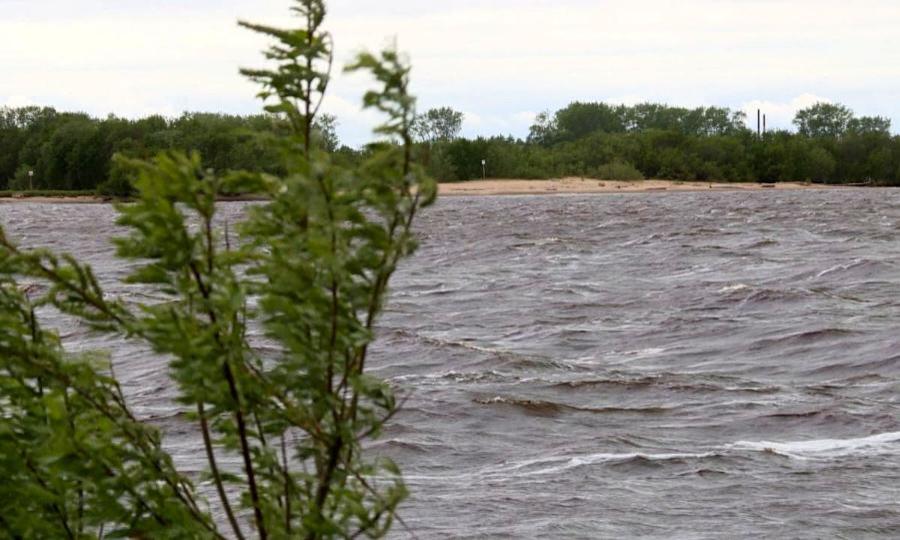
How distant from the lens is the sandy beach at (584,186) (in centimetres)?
12650

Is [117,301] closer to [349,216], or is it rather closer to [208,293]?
[208,293]

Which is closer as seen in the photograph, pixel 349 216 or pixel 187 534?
pixel 349 216

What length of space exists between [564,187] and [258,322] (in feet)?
433

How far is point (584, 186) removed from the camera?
135 meters

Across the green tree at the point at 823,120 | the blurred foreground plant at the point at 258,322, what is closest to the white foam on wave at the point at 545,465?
the blurred foreground plant at the point at 258,322

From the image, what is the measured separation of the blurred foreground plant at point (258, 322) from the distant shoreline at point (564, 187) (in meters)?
113

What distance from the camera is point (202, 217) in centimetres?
371

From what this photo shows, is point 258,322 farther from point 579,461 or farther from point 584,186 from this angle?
point 584,186

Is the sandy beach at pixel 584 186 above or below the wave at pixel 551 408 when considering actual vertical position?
below

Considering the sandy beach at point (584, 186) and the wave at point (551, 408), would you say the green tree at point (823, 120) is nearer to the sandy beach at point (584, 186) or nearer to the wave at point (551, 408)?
the sandy beach at point (584, 186)

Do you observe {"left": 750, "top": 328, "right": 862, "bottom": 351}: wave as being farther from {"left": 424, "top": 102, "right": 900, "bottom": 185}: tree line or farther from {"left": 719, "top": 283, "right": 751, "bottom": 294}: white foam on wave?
{"left": 424, "top": 102, "right": 900, "bottom": 185}: tree line

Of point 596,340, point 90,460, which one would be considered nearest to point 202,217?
point 90,460

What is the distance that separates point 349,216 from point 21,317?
143 centimetres

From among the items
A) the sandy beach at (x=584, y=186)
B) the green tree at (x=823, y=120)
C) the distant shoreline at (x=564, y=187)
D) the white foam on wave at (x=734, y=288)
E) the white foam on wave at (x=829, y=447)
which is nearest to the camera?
the white foam on wave at (x=829, y=447)
